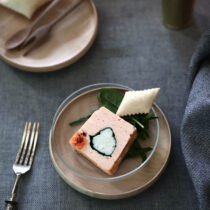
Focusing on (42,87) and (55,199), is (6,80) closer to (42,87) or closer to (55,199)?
(42,87)

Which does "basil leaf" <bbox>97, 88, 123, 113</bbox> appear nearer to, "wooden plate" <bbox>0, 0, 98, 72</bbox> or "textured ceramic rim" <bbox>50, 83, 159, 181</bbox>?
"textured ceramic rim" <bbox>50, 83, 159, 181</bbox>

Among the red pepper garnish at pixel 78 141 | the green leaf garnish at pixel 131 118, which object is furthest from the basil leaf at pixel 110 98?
the red pepper garnish at pixel 78 141

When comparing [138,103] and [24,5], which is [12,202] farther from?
[24,5]

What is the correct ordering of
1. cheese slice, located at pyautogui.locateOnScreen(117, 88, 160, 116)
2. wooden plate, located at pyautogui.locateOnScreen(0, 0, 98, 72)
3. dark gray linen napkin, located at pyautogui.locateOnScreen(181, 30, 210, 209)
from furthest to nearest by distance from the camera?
wooden plate, located at pyautogui.locateOnScreen(0, 0, 98, 72) < cheese slice, located at pyautogui.locateOnScreen(117, 88, 160, 116) < dark gray linen napkin, located at pyautogui.locateOnScreen(181, 30, 210, 209)

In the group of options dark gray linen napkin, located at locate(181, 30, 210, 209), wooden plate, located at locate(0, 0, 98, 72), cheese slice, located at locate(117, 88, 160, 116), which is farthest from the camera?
wooden plate, located at locate(0, 0, 98, 72)

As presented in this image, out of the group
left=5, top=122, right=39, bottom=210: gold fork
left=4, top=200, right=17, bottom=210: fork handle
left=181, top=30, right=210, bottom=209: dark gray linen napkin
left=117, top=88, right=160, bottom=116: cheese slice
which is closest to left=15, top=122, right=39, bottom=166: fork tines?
left=5, top=122, right=39, bottom=210: gold fork

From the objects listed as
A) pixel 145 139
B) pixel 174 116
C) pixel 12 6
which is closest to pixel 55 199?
pixel 145 139

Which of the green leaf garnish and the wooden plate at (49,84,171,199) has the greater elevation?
the green leaf garnish
